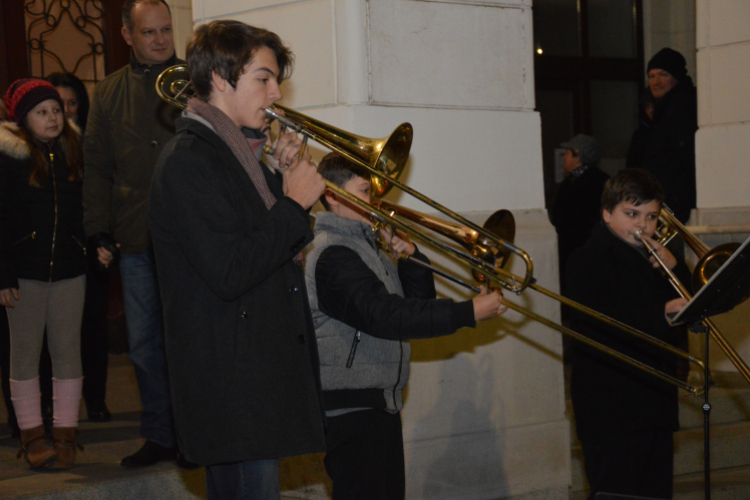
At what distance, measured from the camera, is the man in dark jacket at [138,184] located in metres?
4.14

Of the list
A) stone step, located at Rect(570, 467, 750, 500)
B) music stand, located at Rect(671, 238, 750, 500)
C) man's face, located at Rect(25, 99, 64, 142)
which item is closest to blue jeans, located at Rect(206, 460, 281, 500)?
music stand, located at Rect(671, 238, 750, 500)

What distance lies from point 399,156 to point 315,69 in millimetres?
1248

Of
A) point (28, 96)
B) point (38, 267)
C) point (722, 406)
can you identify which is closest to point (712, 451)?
point (722, 406)

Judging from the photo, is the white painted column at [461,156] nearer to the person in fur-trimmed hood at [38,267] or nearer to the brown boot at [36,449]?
the person in fur-trimmed hood at [38,267]

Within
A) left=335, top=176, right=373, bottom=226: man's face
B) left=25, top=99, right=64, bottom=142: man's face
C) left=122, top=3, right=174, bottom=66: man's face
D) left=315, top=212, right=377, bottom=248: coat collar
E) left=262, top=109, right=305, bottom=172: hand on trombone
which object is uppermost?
left=122, top=3, right=174, bottom=66: man's face

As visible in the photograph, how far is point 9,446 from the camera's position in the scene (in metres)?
4.59

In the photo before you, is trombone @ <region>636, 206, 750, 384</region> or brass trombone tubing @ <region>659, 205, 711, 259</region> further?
brass trombone tubing @ <region>659, 205, 711, 259</region>

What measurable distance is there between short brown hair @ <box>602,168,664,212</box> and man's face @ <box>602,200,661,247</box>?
2cm

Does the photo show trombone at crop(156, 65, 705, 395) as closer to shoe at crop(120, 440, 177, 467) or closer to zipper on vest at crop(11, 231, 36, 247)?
zipper on vest at crop(11, 231, 36, 247)

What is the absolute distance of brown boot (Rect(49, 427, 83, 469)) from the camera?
4.02 metres

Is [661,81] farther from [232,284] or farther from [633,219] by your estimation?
[232,284]

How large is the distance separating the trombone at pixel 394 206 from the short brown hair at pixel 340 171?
0.12 feet

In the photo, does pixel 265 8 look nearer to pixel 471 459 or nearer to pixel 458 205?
pixel 458 205

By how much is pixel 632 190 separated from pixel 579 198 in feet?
9.63
